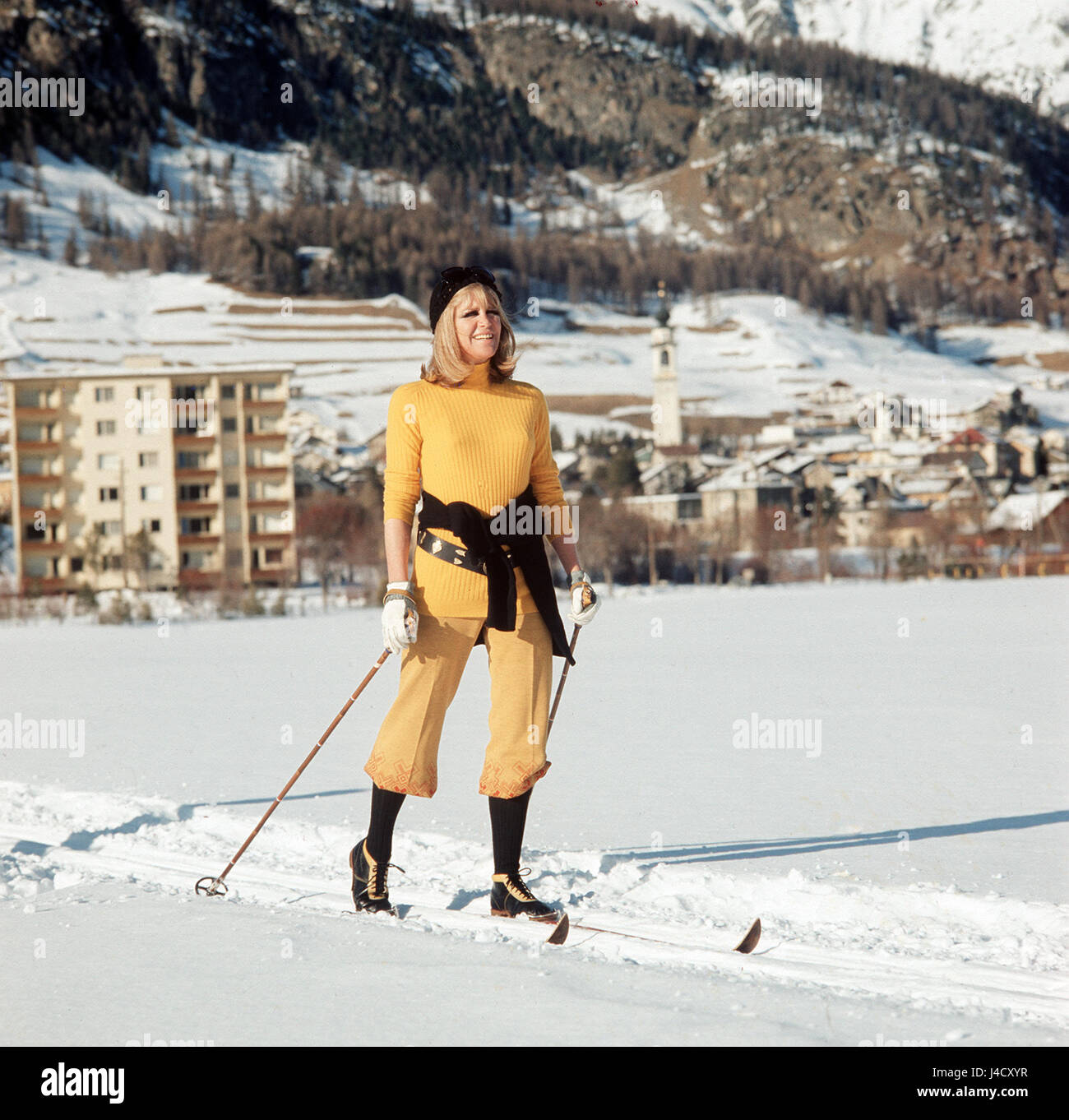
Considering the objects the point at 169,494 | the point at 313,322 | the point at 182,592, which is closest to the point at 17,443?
the point at 169,494

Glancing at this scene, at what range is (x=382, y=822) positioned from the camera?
122 inches

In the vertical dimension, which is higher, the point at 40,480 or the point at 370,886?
the point at 370,886

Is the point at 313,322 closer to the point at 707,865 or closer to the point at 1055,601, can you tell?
the point at 1055,601

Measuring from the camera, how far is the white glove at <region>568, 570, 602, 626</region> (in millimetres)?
3225

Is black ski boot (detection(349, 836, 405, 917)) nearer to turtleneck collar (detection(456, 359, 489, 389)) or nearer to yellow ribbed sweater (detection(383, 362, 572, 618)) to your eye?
yellow ribbed sweater (detection(383, 362, 572, 618))

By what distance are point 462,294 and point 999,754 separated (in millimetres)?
4397

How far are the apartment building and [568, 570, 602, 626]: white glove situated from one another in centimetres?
5150

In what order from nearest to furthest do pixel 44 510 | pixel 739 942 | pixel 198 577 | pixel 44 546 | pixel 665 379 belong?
pixel 739 942
pixel 198 577
pixel 44 510
pixel 44 546
pixel 665 379

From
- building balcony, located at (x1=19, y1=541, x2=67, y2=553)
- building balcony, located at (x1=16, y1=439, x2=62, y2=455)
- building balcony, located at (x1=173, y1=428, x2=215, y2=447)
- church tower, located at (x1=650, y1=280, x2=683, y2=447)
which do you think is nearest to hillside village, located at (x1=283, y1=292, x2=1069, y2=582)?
church tower, located at (x1=650, y1=280, x2=683, y2=447)

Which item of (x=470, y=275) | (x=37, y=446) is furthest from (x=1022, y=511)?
(x=470, y=275)

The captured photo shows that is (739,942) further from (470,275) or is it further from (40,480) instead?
(40,480)

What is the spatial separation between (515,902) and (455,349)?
143cm

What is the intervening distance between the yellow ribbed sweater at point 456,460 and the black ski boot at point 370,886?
68 cm
